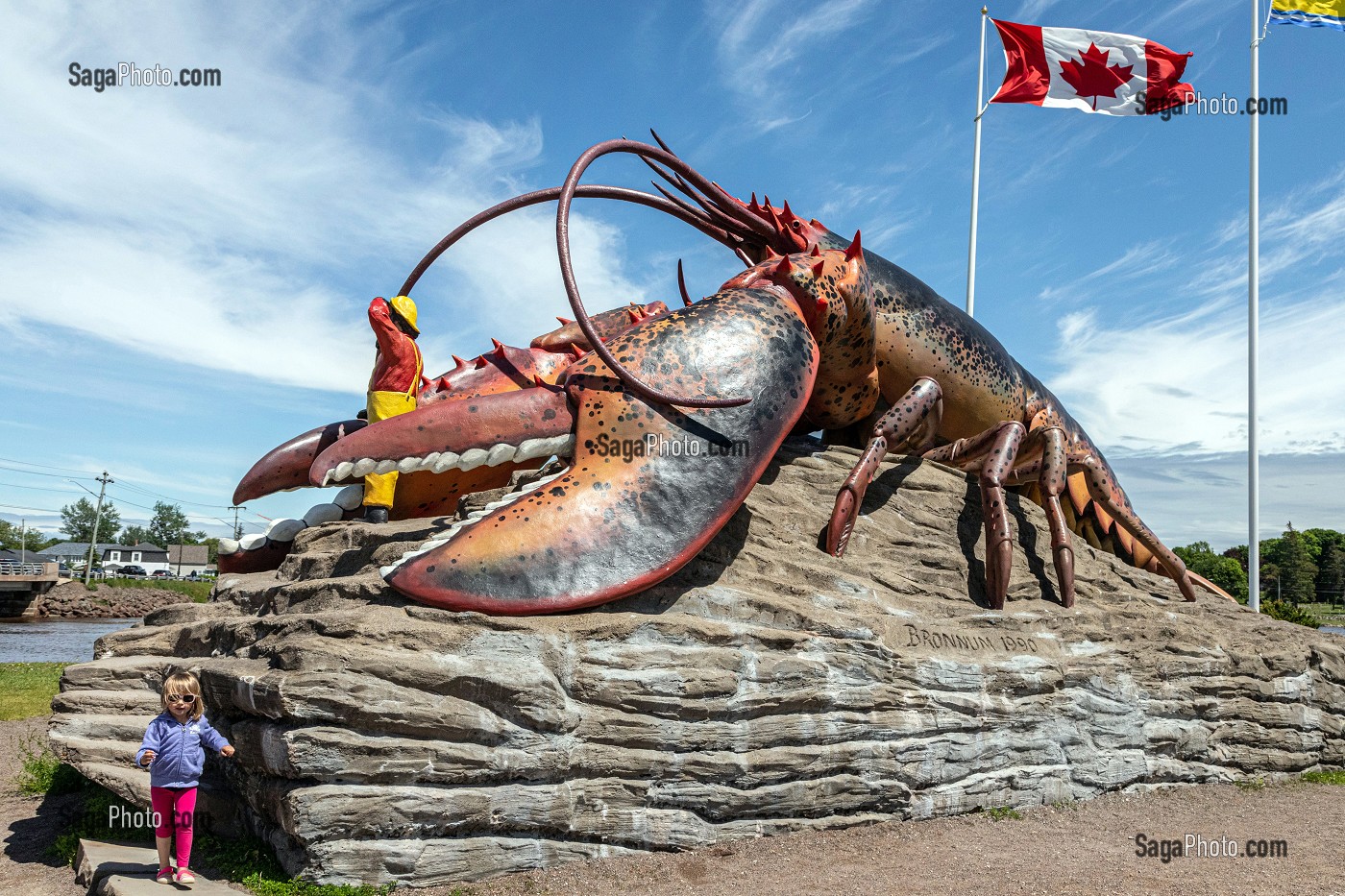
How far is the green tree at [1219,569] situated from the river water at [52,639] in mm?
41218

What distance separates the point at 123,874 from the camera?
3883 mm

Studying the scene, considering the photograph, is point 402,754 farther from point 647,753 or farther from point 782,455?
point 782,455

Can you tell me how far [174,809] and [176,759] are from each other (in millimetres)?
231

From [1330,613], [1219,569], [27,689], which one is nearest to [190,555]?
[27,689]

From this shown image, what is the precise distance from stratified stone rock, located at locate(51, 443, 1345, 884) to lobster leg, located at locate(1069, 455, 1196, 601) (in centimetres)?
44

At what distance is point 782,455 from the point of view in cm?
621

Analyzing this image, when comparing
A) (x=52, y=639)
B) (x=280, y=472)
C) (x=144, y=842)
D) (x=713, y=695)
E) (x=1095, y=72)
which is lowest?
(x=52, y=639)

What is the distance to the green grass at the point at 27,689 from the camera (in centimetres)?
940

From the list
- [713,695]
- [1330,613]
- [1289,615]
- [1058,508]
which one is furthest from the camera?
[1330,613]

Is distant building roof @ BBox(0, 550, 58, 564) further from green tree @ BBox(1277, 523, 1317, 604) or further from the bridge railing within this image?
green tree @ BBox(1277, 523, 1317, 604)

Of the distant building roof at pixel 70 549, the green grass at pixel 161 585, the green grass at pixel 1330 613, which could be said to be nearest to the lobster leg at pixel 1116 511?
the green grass at pixel 161 585

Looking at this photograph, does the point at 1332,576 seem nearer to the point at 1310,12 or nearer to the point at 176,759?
the point at 1310,12

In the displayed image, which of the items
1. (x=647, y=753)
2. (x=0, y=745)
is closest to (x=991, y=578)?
(x=647, y=753)

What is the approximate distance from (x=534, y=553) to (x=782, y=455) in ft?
8.05
